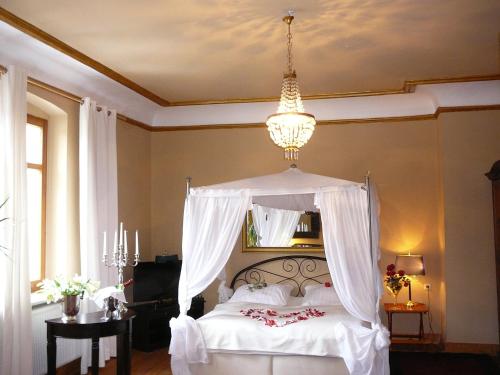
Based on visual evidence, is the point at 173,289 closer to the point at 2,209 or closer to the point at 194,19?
the point at 2,209

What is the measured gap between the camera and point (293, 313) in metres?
6.04

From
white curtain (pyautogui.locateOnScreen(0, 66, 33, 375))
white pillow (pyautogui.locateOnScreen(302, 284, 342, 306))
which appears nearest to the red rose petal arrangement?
white pillow (pyautogui.locateOnScreen(302, 284, 342, 306))

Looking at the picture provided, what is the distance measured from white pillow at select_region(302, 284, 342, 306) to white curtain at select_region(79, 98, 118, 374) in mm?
2425

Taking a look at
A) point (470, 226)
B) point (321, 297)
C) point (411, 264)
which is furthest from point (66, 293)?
point (470, 226)

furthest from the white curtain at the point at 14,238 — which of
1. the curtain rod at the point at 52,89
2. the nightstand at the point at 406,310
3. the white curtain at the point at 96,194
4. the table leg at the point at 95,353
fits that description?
the nightstand at the point at 406,310

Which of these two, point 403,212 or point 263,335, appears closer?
point 263,335

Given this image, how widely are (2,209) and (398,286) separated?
189 inches

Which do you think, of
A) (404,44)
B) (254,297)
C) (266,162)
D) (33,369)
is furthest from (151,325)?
(404,44)

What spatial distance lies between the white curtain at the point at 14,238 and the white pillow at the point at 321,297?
11.0 feet

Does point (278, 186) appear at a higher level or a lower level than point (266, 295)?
higher

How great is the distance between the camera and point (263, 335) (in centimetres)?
530

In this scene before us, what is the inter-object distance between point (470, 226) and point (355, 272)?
7.94 feet

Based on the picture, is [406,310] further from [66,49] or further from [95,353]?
[66,49]

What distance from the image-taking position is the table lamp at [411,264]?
6.90 metres
